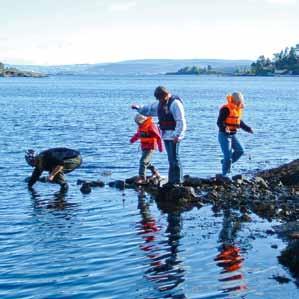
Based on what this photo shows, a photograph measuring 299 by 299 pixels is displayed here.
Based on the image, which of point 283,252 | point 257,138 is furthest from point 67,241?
point 257,138

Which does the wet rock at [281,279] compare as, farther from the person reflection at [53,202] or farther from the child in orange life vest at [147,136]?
the child in orange life vest at [147,136]

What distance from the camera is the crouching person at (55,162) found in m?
17.7

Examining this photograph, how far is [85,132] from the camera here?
3697 centimetres

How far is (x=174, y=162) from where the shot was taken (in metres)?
16.3

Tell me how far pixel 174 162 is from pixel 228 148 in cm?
188

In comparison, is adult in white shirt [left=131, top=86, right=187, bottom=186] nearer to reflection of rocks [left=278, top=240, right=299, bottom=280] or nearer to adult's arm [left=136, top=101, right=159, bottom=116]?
adult's arm [left=136, top=101, right=159, bottom=116]

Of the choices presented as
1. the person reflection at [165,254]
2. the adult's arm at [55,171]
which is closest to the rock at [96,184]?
the adult's arm at [55,171]

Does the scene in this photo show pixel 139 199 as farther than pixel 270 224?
Yes

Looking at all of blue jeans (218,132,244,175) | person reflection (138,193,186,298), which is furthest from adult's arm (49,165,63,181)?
blue jeans (218,132,244,175)

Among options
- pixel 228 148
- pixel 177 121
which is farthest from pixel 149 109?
pixel 228 148

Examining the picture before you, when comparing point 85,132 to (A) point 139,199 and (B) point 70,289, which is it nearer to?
(A) point 139,199

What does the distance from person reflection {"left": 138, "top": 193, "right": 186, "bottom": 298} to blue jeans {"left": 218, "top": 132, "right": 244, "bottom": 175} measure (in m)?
3.30

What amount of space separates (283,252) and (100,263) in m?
2.87

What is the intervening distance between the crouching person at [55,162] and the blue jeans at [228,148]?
3.82 metres
